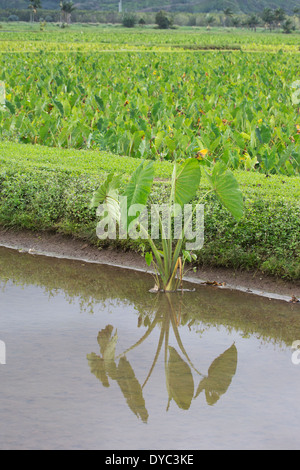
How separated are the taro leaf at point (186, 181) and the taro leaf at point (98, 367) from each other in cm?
167

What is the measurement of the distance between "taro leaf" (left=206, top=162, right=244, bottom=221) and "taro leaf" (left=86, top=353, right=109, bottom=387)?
1.75m

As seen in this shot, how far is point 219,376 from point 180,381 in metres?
0.25

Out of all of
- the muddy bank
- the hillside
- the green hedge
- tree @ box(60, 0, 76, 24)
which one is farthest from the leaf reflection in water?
the hillside

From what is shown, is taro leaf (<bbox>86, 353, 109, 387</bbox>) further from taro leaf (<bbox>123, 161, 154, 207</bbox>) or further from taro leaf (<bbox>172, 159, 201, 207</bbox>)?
taro leaf (<bbox>172, 159, 201, 207</bbox>)

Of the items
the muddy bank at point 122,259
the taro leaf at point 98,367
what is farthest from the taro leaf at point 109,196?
the taro leaf at point 98,367

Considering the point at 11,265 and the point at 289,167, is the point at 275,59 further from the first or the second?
the point at 11,265

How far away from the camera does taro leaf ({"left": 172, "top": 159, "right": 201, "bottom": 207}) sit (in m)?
5.71

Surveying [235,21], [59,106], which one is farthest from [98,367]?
[235,21]

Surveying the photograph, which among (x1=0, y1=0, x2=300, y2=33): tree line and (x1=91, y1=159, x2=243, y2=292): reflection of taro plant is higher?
(x1=91, y1=159, x2=243, y2=292): reflection of taro plant

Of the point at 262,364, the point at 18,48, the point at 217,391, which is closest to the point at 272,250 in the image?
the point at 262,364

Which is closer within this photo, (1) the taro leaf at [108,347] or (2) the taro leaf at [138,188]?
(1) the taro leaf at [108,347]

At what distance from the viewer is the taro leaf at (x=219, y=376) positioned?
4.26 metres

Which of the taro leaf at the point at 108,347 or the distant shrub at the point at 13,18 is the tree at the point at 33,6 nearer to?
the distant shrub at the point at 13,18

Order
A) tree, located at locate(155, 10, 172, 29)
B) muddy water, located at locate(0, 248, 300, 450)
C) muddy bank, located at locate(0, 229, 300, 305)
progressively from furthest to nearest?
tree, located at locate(155, 10, 172, 29) < muddy bank, located at locate(0, 229, 300, 305) < muddy water, located at locate(0, 248, 300, 450)
